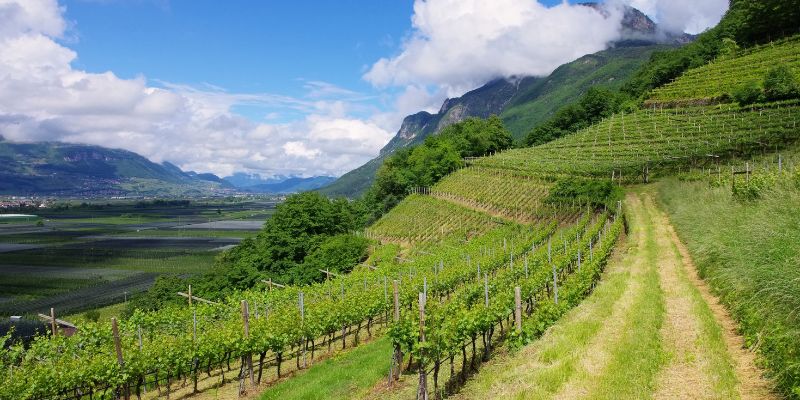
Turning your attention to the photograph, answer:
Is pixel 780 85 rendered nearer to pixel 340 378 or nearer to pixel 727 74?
pixel 727 74

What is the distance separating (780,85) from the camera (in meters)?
56.1

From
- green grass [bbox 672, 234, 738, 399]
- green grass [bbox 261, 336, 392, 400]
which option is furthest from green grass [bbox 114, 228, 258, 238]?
green grass [bbox 672, 234, 738, 399]

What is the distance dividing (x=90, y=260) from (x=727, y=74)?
12677 centimetres

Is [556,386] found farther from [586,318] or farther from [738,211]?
[738,211]

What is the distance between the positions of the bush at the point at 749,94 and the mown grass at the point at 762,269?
4655 cm

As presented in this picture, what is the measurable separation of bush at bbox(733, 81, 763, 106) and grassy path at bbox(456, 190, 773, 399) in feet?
177

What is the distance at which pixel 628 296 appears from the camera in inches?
658

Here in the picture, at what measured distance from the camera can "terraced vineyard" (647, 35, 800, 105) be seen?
6538 centimetres

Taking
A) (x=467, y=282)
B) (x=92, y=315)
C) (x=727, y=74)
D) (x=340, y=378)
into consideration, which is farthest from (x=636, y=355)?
(x=727, y=74)

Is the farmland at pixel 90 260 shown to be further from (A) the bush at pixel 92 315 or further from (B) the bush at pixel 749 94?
(B) the bush at pixel 749 94

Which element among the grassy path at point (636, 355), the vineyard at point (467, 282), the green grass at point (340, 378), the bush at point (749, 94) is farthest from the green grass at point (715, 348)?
the bush at point (749, 94)

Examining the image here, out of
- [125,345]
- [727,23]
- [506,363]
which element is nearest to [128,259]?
[125,345]

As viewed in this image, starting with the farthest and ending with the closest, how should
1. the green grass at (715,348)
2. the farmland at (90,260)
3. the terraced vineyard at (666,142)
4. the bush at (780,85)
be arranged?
the farmland at (90,260), the bush at (780,85), the terraced vineyard at (666,142), the green grass at (715,348)

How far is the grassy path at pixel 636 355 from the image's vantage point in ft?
31.3
